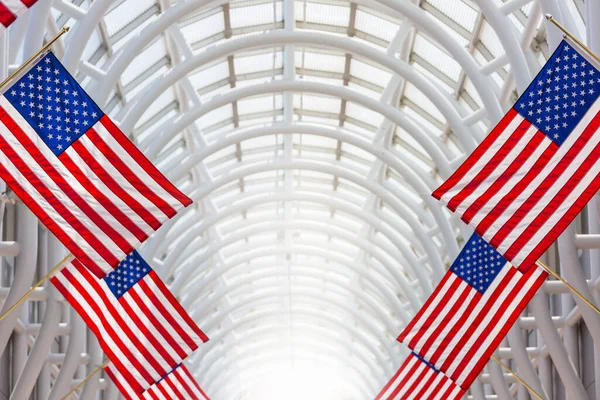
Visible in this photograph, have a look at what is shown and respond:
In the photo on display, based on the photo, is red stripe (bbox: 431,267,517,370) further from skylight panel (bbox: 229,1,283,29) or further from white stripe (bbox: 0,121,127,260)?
skylight panel (bbox: 229,1,283,29)

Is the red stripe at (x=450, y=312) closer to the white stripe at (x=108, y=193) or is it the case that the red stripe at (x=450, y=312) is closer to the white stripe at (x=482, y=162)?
the white stripe at (x=482, y=162)

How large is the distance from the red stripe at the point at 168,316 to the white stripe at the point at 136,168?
4607mm

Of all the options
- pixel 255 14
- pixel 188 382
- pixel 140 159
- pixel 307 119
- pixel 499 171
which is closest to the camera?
pixel 499 171

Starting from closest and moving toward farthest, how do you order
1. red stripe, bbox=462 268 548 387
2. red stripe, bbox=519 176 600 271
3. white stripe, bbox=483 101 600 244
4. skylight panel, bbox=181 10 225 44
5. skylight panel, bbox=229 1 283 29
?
red stripe, bbox=519 176 600 271, white stripe, bbox=483 101 600 244, red stripe, bbox=462 268 548 387, skylight panel, bbox=181 10 225 44, skylight panel, bbox=229 1 283 29

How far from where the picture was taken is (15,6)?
31.3ft

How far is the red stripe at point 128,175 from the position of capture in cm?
1286

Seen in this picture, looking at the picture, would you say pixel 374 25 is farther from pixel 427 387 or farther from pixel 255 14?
pixel 427 387

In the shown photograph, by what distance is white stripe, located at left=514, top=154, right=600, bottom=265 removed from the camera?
12.3m

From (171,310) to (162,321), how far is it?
9.6 inches

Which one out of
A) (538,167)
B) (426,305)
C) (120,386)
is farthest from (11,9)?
(120,386)

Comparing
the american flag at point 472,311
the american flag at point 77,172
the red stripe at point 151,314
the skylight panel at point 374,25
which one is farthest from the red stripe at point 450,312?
the skylight panel at point 374,25

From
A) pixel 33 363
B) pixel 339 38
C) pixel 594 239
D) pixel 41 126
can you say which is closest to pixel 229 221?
pixel 339 38

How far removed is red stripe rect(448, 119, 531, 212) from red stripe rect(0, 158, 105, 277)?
3958 millimetres

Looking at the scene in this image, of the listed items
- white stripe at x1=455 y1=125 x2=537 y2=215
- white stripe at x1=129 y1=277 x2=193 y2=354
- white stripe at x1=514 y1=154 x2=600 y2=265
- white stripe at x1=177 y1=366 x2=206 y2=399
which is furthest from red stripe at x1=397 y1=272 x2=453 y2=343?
white stripe at x1=177 y1=366 x2=206 y2=399
